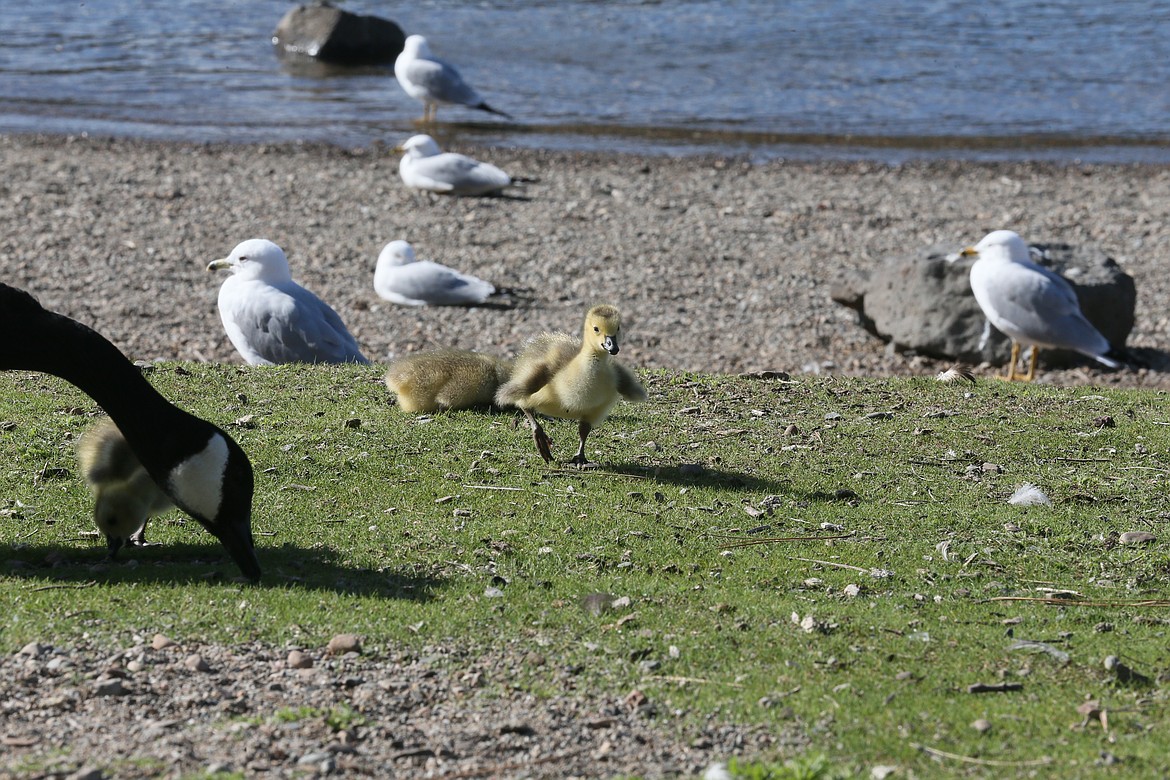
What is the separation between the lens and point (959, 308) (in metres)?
12.9

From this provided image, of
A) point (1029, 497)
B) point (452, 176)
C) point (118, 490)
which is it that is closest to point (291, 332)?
point (118, 490)

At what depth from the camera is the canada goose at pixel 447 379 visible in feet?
25.8

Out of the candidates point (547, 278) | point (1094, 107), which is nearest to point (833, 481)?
point (547, 278)

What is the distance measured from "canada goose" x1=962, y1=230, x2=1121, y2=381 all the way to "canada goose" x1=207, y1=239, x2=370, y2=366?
5760mm

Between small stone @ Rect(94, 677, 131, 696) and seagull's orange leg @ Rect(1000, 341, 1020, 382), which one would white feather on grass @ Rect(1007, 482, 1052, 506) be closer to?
small stone @ Rect(94, 677, 131, 696)

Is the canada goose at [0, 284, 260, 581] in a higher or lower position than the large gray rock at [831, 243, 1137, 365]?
higher

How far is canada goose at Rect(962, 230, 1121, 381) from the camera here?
11.7 meters

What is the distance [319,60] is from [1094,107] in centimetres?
1802

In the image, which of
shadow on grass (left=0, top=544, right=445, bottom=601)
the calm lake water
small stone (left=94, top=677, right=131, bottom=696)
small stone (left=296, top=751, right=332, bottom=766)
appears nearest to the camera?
small stone (left=296, top=751, right=332, bottom=766)

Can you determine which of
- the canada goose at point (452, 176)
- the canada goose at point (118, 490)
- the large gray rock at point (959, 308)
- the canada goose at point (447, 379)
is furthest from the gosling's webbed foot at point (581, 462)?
the canada goose at point (452, 176)

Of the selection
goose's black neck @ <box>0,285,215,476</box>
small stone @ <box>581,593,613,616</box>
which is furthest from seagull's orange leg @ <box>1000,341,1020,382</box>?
goose's black neck @ <box>0,285,215,476</box>

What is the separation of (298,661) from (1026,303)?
877 cm

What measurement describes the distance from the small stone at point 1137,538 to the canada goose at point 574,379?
255cm

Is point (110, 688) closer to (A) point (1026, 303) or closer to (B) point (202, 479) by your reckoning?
(B) point (202, 479)
